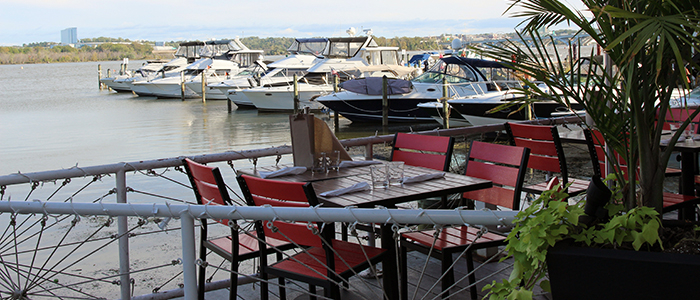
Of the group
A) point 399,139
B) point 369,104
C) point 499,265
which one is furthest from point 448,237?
point 369,104

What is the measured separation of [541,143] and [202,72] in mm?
33121

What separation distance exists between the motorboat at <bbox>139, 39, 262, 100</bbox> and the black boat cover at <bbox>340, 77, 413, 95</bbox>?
1580 centimetres

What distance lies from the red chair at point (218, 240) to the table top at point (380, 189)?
1.30ft

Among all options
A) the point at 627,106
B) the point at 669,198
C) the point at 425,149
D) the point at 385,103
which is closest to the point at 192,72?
the point at 385,103

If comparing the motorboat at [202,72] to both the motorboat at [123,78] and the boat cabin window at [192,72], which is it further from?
the motorboat at [123,78]

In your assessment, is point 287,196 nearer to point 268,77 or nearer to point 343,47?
point 268,77

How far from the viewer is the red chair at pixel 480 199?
117 inches

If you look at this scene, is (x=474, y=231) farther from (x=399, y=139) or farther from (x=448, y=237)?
(x=399, y=139)

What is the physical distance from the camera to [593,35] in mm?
1994

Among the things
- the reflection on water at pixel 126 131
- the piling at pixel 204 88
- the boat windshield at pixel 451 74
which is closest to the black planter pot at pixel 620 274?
the reflection on water at pixel 126 131

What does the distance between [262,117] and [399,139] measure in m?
22.0

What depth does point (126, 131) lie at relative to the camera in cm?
2130

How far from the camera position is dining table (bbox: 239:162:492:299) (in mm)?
2855

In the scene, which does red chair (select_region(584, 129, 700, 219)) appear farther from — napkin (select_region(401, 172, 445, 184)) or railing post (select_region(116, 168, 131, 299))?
railing post (select_region(116, 168, 131, 299))
